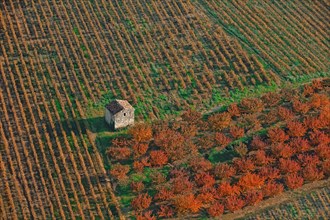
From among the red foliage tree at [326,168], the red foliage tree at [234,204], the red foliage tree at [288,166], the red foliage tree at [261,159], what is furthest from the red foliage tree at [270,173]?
the red foliage tree at [326,168]

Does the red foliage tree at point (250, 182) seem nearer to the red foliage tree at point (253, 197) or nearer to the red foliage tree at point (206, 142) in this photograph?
the red foliage tree at point (253, 197)

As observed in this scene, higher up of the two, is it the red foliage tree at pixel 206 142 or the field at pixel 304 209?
the field at pixel 304 209

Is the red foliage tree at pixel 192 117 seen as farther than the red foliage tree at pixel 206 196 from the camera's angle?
Yes

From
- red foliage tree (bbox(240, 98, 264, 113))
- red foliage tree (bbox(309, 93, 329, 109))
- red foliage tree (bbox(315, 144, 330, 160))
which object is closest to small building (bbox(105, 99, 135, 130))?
red foliage tree (bbox(240, 98, 264, 113))

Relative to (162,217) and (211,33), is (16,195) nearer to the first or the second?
(162,217)

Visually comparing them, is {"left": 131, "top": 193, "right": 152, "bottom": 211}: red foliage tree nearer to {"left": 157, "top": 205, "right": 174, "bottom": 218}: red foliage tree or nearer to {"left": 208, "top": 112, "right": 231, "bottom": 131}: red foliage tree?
{"left": 157, "top": 205, "right": 174, "bottom": 218}: red foliage tree

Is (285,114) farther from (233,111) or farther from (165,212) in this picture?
(165,212)

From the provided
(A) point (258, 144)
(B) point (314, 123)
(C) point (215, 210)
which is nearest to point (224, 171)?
(C) point (215, 210)

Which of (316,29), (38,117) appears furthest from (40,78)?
(316,29)
